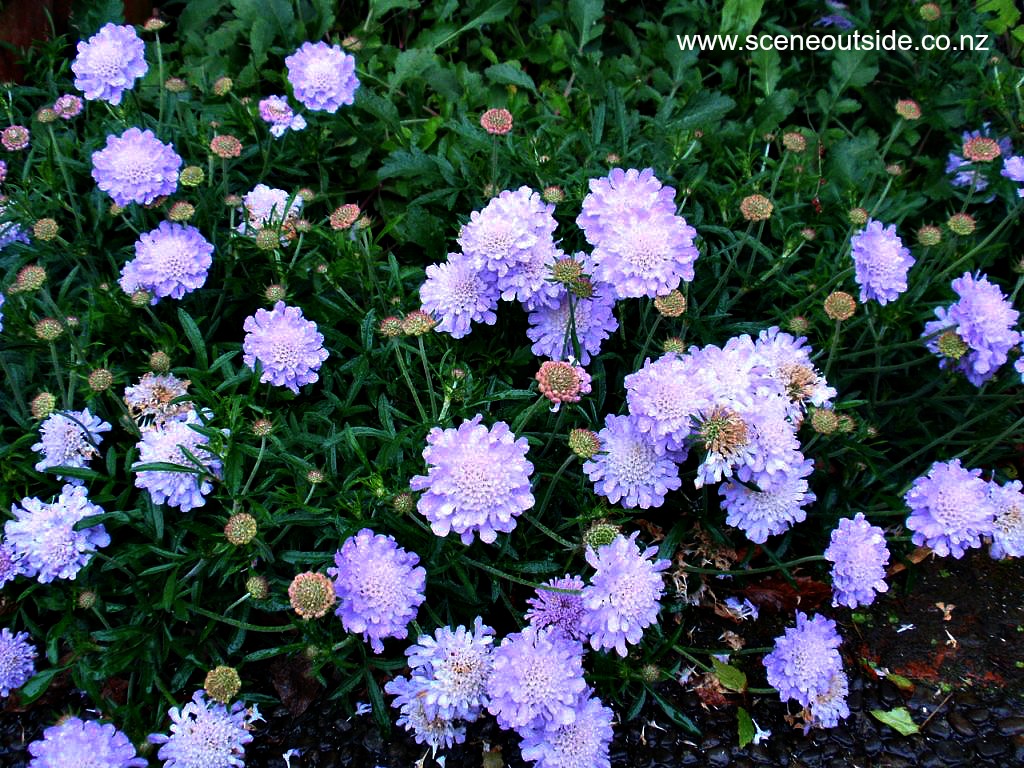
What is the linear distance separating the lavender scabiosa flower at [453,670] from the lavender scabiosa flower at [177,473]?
0.73 m

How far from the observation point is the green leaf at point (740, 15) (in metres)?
3.90

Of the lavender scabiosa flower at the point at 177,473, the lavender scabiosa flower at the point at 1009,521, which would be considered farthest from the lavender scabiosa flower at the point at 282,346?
the lavender scabiosa flower at the point at 1009,521

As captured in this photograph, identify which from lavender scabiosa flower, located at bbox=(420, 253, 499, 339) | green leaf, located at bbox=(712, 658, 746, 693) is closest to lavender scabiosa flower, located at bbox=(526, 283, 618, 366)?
lavender scabiosa flower, located at bbox=(420, 253, 499, 339)

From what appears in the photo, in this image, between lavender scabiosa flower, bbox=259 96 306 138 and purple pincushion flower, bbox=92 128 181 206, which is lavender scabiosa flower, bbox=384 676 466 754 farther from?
lavender scabiosa flower, bbox=259 96 306 138

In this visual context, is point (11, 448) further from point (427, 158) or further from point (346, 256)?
point (427, 158)

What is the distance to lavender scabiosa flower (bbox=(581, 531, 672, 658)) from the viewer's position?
7.50 feet

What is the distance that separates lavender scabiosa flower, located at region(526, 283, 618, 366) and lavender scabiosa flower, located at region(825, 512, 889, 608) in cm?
87

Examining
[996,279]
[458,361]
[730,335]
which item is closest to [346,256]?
[458,361]

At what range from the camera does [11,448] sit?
258cm

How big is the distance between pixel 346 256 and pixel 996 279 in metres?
2.39

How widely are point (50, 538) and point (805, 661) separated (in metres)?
2.05

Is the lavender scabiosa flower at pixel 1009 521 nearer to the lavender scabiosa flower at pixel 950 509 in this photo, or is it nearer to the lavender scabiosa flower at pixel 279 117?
the lavender scabiosa flower at pixel 950 509

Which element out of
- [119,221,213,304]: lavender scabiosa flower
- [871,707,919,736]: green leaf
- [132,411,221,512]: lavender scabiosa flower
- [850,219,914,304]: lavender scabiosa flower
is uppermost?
[119,221,213,304]: lavender scabiosa flower

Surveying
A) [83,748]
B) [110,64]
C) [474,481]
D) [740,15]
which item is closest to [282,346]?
[474,481]
